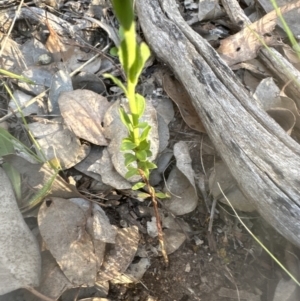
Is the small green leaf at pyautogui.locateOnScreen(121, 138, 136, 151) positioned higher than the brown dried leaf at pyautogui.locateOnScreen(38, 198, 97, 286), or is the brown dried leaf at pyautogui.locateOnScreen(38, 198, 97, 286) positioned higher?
the small green leaf at pyautogui.locateOnScreen(121, 138, 136, 151)

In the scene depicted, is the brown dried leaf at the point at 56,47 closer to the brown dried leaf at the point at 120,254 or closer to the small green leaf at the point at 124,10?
the brown dried leaf at the point at 120,254

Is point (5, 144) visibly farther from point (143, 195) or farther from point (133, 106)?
point (133, 106)

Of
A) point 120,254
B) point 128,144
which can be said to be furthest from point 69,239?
point 128,144

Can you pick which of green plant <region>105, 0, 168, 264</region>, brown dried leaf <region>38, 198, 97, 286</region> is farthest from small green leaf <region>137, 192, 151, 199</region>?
brown dried leaf <region>38, 198, 97, 286</region>

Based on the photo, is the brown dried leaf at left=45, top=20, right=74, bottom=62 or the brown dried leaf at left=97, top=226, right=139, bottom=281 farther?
the brown dried leaf at left=45, top=20, right=74, bottom=62

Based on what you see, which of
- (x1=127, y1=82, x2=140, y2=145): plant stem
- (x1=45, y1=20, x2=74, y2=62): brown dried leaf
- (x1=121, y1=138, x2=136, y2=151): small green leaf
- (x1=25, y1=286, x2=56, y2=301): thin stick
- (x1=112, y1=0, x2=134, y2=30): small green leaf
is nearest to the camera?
(x1=112, y1=0, x2=134, y2=30): small green leaf

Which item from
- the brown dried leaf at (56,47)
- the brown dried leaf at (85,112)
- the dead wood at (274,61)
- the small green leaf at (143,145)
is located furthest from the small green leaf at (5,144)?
the dead wood at (274,61)

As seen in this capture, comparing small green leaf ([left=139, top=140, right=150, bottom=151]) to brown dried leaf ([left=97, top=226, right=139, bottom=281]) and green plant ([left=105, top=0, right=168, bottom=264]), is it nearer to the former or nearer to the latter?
green plant ([left=105, top=0, right=168, bottom=264])
